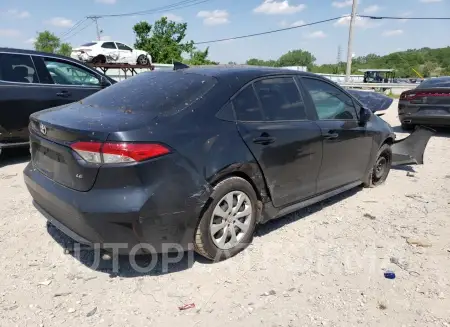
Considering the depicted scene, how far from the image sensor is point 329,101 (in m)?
4.04

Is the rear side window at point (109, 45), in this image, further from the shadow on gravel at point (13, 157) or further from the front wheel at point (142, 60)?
the shadow on gravel at point (13, 157)

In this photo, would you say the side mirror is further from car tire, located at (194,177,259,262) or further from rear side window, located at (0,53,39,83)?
rear side window, located at (0,53,39,83)

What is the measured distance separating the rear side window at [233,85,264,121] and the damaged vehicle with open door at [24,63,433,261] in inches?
0.4

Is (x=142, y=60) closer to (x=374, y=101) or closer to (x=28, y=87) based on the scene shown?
(x=374, y=101)

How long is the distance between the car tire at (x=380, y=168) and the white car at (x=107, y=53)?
17.9 m

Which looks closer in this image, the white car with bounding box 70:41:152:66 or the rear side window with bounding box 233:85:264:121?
the rear side window with bounding box 233:85:264:121

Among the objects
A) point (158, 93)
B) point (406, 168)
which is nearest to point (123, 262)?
point (158, 93)

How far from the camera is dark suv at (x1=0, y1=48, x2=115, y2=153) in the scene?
216 inches

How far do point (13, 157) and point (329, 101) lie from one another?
5374 millimetres

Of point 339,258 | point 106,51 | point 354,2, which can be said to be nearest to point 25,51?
point 339,258

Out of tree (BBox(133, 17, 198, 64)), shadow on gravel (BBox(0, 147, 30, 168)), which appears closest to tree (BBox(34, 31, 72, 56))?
tree (BBox(133, 17, 198, 64))

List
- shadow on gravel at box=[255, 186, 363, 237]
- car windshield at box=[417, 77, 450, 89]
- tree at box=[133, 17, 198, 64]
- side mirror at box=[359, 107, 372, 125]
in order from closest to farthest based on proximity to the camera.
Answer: shadow on gravel at box=[255, 186, 363, 237]
side mirror at box=[359, 107, 372, 125]
car windshield at box=[417, 77, 450, 89]
tree at box=[133, 17, 198, 64]

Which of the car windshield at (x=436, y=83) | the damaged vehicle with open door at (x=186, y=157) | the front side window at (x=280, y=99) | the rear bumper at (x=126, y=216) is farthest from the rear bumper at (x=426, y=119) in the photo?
the rear bumper at (x=126, y=216)

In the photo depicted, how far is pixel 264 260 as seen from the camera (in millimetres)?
3166
